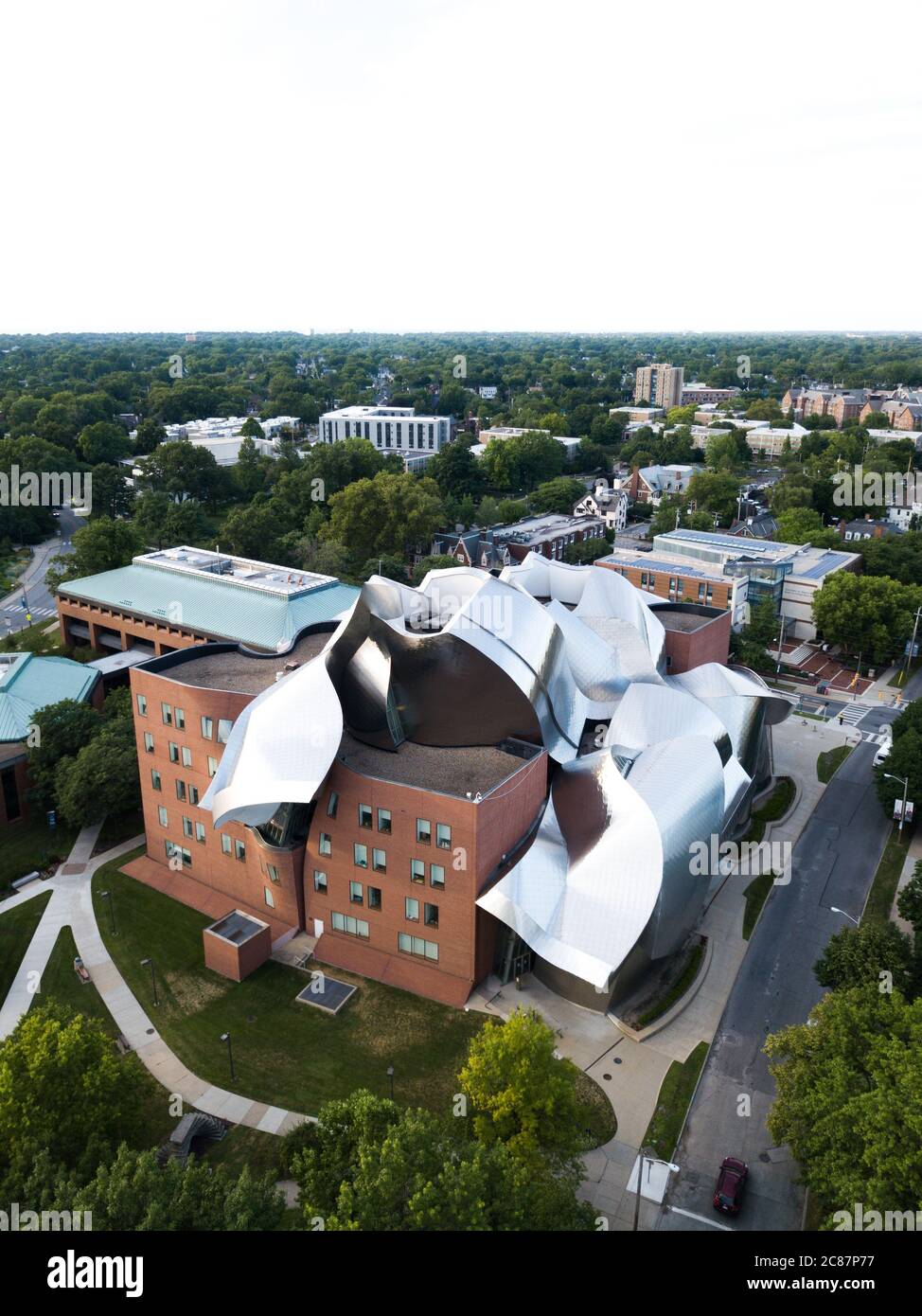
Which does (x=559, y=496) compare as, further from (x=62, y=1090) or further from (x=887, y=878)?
(x=62, y=1090)

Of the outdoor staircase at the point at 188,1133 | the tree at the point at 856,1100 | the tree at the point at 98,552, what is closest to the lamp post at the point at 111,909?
the outdoor staircase at the point at 188,1133

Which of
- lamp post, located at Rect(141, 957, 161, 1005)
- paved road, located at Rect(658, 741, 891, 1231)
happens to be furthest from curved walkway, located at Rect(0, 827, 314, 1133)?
paved road, located at Rect(658, 741, 891, 1231)

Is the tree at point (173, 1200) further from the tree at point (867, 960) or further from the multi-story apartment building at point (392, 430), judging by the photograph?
the multi-story apartment building at point (392, 430)

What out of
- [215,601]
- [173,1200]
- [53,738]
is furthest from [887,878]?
[215,601]

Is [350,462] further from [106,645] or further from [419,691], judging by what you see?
[419,691]

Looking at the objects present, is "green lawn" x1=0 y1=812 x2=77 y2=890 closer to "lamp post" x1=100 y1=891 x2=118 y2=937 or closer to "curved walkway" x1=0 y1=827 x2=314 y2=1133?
"curved walkway" x1=0 y1=827 x2=314 y2=1133

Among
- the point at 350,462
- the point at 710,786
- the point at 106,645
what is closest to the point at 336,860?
the point at 710,786
